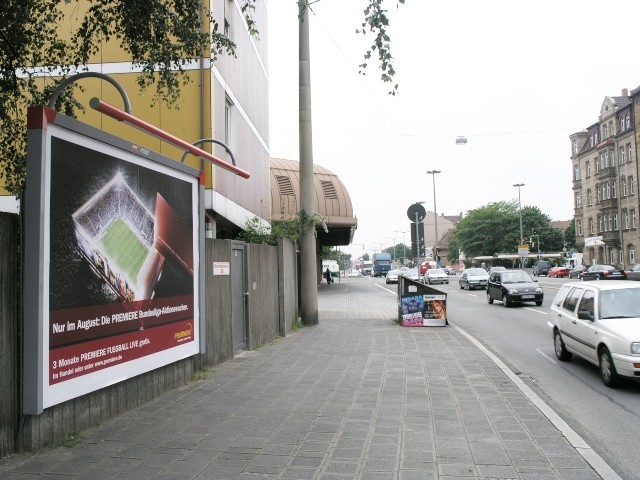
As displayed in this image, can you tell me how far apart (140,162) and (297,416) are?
11.2ft

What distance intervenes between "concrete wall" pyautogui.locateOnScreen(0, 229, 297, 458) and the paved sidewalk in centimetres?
17

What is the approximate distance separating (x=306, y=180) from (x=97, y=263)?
11.1 metres

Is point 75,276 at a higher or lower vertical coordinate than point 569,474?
higher

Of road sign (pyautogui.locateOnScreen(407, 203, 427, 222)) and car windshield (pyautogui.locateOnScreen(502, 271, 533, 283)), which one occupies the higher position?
road sign (pyautogui.locateOnScreen(407, 203, 427, 222))

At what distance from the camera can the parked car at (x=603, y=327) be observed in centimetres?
775

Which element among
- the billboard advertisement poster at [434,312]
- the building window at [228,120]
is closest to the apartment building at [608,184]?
the billboard advertisement poster at [434,312]

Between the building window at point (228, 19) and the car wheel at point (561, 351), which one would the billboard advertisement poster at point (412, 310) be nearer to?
the car wheel at point (561, 351)

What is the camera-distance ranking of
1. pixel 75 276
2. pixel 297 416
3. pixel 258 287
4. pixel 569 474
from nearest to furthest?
pixel 569 474, pixel 75 276, pixel 297 416, pixel 258 287

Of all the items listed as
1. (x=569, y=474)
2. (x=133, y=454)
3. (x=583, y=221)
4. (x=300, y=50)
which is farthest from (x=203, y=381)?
(x=583, y=221)

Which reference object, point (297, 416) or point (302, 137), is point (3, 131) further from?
point (302, 137)

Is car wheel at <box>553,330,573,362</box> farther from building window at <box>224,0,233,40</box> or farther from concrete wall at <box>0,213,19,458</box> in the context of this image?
building window at <box>224,0,233,40</box>

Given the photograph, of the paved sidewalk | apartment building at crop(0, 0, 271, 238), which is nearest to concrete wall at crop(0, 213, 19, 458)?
the paved sidewalk

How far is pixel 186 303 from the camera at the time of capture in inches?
312

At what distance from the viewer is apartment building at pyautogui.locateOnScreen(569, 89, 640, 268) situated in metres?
56.9
